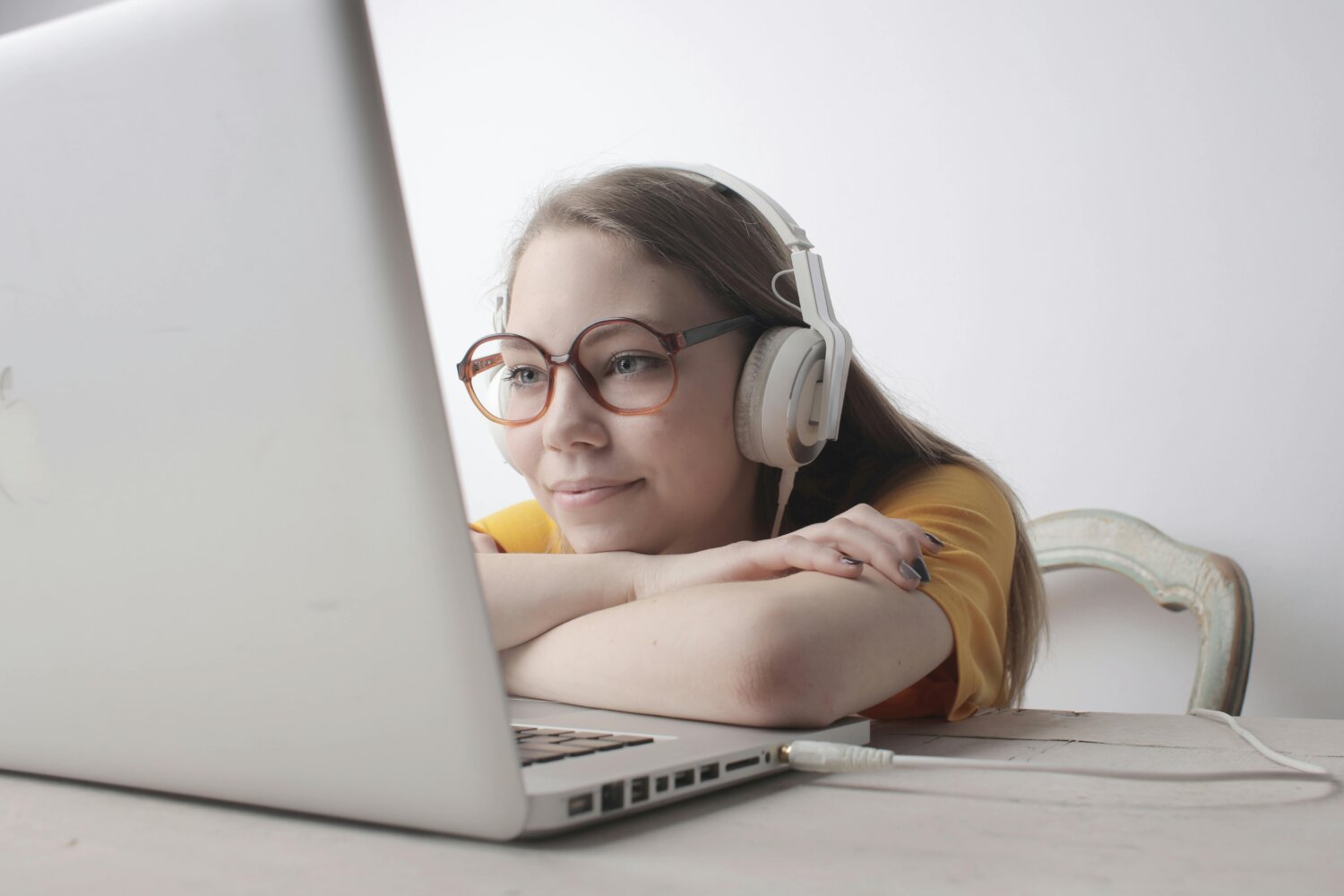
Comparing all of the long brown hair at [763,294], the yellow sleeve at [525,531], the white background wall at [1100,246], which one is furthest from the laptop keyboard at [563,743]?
the white background wall at [1100,246]

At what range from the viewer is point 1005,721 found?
86cm

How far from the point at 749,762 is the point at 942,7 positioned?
1748 mm

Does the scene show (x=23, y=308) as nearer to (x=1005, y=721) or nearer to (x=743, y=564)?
(x=743, y=564)

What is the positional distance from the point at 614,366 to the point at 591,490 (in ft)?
0.45

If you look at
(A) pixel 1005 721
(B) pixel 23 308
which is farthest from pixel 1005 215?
(B) pixel 23 308

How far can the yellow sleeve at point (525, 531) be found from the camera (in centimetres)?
145

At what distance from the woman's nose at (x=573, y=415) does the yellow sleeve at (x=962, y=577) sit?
0.33 metres

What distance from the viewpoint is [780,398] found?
1045mm

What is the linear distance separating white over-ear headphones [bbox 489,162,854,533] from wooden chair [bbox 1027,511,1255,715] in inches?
28.0

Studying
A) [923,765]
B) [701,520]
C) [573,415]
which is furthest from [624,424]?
[923,765]

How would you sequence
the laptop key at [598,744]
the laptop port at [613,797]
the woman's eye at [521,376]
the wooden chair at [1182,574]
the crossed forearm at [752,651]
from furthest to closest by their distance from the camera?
the wooden chair at [1182,574], the woman's eye at [521,376], the crossed forearm at [752,651], the laptop key at [598,744], the laptop port at [613,797]

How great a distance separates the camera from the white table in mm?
396

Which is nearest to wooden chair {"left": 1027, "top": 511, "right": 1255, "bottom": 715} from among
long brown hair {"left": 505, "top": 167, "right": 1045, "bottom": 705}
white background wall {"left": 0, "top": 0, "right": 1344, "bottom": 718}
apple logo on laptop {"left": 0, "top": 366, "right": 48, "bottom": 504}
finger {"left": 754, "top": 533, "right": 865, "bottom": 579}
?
white background wall {"left": 0, "top": 0, "right": 1344, "bottom": 718}

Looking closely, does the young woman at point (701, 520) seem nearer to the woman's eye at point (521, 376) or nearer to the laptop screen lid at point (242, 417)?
the woman's eye at point (521, 376)
